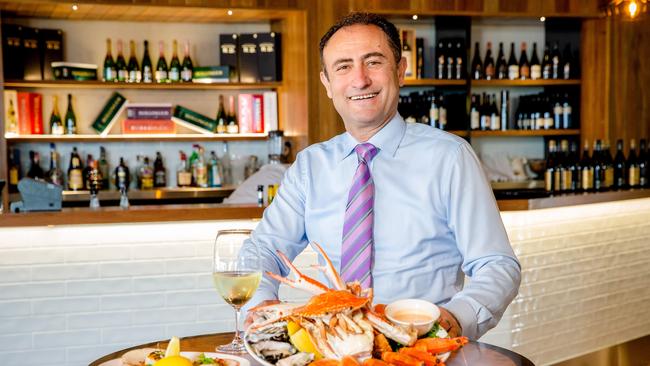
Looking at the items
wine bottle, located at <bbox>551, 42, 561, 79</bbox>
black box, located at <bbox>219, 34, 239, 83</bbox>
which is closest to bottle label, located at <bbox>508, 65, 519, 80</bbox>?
wine bottle, located at <bbox>551, 42, 561, 79</bbox>

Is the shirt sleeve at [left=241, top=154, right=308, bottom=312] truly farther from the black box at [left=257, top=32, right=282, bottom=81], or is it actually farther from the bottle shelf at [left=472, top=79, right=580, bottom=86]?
the bottle shelf at [left=472, top=79, right=580, bottom=86]

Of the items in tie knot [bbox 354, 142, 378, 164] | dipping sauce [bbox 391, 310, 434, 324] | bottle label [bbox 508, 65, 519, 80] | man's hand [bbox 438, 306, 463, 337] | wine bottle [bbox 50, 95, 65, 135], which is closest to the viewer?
dipping sauce [bbox 391, 310, 434, 324]

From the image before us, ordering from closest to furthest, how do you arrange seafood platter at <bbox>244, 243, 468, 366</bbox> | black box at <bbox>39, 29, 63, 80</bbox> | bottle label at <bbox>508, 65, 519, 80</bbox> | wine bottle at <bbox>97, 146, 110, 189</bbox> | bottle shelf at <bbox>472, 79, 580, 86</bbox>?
seafood platter at <bbox>244, 243, 468, 366</bbox>
black box at <bbox>39, 29, 63, 80</bbox>
wine bottle at <bbox>97, 146, 110, 189</bbox>
bottle shelf at <bbox>472, 79, 580, 86</bbox>
bottle label at <bbox>508, 65, 519, 80</bbox>

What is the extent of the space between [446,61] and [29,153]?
123 inches

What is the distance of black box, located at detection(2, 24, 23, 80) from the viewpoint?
17.6ft

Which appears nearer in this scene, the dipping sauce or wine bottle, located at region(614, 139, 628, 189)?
the dipping sauce

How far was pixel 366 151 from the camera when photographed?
1.92 metres

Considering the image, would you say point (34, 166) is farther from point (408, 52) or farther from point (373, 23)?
point (373, 23)

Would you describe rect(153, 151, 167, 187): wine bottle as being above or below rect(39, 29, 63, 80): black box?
below

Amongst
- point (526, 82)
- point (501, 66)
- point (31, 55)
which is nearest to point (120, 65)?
point (31, 55)

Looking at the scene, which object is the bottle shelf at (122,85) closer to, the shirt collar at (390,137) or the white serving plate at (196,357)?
the shirt collar at (390,137)

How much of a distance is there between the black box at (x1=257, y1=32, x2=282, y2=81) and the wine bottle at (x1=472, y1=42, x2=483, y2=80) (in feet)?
5.05

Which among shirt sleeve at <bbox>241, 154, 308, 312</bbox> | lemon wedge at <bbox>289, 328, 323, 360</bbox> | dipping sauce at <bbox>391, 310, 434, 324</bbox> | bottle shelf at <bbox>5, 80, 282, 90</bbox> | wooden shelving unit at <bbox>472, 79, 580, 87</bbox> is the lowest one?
lemon wedge at <bbox>289, 328, 323, 360</bbox>

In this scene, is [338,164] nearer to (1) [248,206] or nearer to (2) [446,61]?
(1) [248,206]
